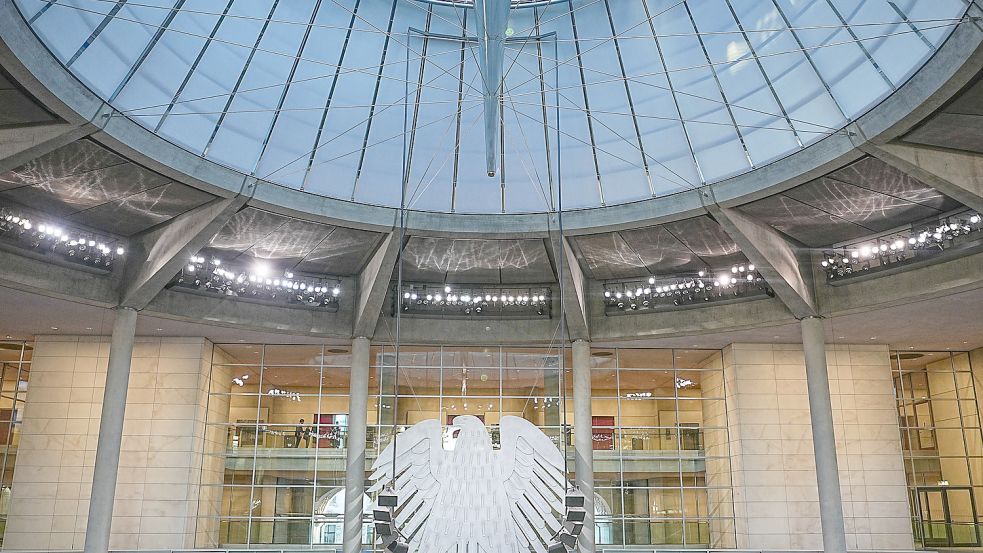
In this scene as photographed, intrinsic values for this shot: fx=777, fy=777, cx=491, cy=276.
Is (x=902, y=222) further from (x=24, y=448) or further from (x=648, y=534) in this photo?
(x=24, y=448)

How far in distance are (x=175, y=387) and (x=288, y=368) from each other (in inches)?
172

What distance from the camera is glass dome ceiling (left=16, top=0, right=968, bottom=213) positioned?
17906 millimetres

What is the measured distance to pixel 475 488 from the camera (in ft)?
46.9

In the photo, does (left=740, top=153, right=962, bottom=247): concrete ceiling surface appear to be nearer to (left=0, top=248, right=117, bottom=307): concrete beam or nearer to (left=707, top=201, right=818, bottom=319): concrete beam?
(left=707, top=201, right=818, bottom=319): concrete beam

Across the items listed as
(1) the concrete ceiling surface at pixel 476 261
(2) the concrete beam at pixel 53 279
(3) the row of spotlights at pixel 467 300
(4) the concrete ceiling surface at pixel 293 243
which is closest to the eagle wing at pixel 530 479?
(1) the concrete ceiling surface at pixel 476 261

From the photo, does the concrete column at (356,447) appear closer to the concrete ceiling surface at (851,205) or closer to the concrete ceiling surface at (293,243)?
the concrete ceiling surface at (293,243)

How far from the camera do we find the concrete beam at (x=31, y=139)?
1636 centimetres

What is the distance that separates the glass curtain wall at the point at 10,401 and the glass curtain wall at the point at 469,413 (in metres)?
7.76

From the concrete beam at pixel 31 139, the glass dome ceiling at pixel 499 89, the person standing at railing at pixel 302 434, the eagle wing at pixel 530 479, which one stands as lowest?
the eagle wing at pixel 530 479

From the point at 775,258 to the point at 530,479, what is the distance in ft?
41.1

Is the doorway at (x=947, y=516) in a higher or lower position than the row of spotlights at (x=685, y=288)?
lower

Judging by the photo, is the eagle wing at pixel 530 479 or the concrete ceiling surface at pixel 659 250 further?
the concrete ceiling surface at pixel 659 250

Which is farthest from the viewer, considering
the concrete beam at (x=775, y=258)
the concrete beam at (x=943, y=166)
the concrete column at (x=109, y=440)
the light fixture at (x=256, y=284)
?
the light fixture at (x=256, y=284)

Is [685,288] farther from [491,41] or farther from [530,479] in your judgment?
[491,41]
